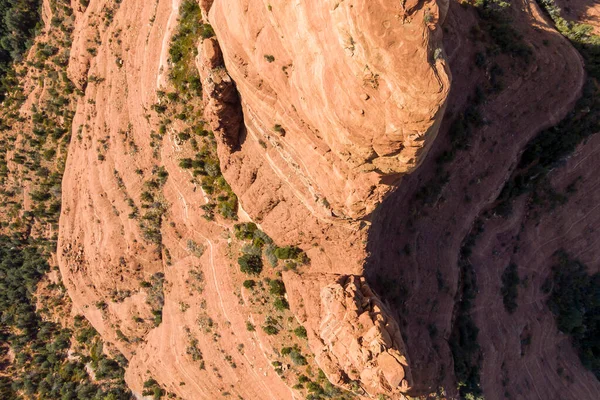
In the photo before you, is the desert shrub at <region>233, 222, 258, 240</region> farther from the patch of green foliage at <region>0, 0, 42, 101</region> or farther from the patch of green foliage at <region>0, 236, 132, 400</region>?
the patch of green foliage at <region>0, 0, 42, 101</region>

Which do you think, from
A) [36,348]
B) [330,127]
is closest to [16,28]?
[36,348]

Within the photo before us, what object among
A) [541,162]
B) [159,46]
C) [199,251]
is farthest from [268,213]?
[541,162]

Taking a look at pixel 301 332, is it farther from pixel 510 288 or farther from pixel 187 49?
pixel 187 49

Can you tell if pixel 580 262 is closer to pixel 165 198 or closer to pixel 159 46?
pixel 165 198

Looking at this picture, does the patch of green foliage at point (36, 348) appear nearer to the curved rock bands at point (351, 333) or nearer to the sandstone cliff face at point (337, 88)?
the curved rock bands at point (351, 333)

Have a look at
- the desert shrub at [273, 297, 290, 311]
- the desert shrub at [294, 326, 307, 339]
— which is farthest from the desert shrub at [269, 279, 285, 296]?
the desert shrub at [294, 326, 307, 339]
